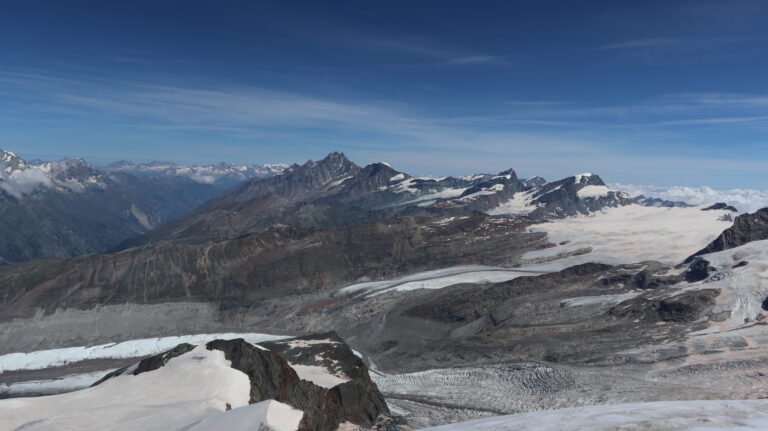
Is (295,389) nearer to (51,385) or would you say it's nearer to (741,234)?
(51,385)

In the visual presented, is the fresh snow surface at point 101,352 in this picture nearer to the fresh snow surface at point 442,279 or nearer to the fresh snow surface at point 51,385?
the fresh snow surface at point 51,385

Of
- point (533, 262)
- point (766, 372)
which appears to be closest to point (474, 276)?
point (533, 262)

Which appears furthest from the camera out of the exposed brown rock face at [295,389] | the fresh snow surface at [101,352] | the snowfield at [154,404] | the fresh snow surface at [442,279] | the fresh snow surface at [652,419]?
the fresh snow surface at [442,279]

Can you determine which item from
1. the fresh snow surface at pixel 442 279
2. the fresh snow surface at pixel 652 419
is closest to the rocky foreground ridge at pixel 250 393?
the fresh snow surface at pixel 652 419

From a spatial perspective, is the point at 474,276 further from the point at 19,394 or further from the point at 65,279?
the point at 65,279

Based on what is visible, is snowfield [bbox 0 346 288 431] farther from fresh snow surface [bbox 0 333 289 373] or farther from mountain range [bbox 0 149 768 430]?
fresh snow surface [bbox 0 333 289 373]
